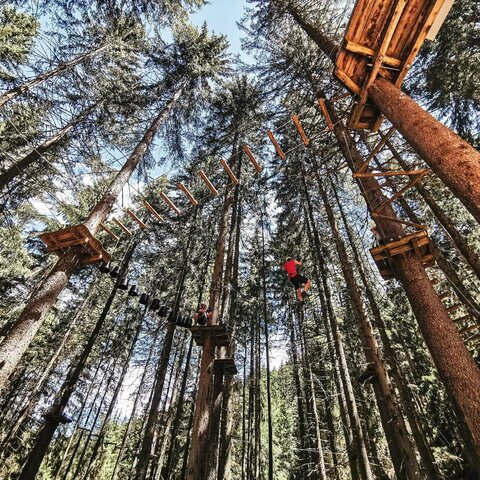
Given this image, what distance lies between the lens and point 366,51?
13.5ft

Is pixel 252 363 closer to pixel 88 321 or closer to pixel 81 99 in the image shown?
pixel 88 321

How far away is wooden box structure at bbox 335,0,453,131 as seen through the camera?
3.76 metres

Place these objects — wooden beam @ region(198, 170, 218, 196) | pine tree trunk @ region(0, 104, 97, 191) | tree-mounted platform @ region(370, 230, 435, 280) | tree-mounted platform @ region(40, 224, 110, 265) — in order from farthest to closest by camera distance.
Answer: pine tree trunk @ region(0, 104, 97, 191), wooden beam @ region(198, 170, 218, 196), tree-mounted platform @ region(40, 224, 110, 265), tree-mounted platform @ region(370, 230, 435, 280)

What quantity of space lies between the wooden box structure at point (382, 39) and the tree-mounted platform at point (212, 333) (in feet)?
17.8

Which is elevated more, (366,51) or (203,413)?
(366,51)

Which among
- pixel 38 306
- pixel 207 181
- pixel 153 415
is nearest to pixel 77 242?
pixel 38 306

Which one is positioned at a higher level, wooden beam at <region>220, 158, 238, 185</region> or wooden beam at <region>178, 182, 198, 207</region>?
wooden beam at <region>220, 158, 238, 185</region>

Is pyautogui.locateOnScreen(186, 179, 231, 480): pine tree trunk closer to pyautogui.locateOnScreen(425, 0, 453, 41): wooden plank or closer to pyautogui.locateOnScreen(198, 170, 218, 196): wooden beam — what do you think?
A: pyautogui.locateOnScreen(198, 170, 218, 196): wooden beam

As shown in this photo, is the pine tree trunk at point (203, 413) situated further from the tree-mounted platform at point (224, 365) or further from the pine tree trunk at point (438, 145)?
the pine tree trunk at point (438, 145)

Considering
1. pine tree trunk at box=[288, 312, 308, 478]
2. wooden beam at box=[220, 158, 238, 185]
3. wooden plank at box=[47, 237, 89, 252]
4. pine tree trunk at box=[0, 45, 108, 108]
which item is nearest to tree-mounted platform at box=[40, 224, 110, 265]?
wooden plank at box=[47, 237, 89, 252]

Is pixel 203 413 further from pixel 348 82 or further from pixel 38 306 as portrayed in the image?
pixel 348 82

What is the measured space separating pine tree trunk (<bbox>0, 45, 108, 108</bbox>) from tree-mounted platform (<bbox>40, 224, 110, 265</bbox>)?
16.7 feet

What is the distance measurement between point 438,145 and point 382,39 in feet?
6.68

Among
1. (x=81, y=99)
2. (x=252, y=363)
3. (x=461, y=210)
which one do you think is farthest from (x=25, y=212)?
(x=461, y=210)
